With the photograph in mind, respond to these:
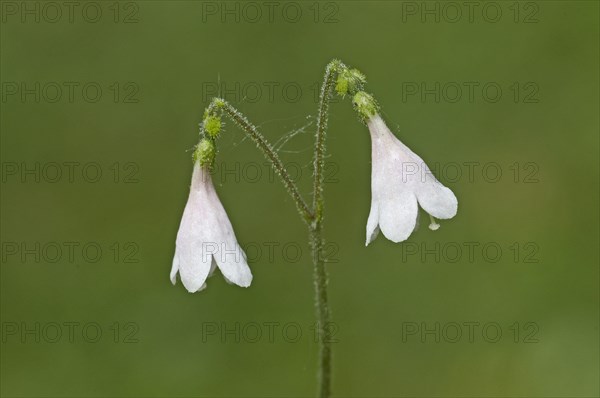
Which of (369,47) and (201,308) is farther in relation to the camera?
(369,47)

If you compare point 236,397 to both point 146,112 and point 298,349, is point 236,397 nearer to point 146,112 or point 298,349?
point 298,349

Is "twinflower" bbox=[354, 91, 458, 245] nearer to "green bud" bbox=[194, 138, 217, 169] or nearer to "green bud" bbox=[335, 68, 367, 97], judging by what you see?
"green bud" bbox=[335, 68, 367, 97]

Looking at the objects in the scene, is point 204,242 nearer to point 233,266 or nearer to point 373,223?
point 233,266

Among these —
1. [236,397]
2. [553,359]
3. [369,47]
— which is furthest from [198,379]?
[369,47]

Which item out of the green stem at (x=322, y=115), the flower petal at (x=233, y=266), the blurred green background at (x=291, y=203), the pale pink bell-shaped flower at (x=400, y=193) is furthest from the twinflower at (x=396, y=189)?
the blurred green background at (x=291, y=203)

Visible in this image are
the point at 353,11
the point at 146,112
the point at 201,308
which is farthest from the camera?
the point at 353,11

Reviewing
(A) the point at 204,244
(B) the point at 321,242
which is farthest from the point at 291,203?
(A) the point at 204,244

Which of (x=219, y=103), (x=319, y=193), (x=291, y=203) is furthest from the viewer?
(x=291, y=203)
